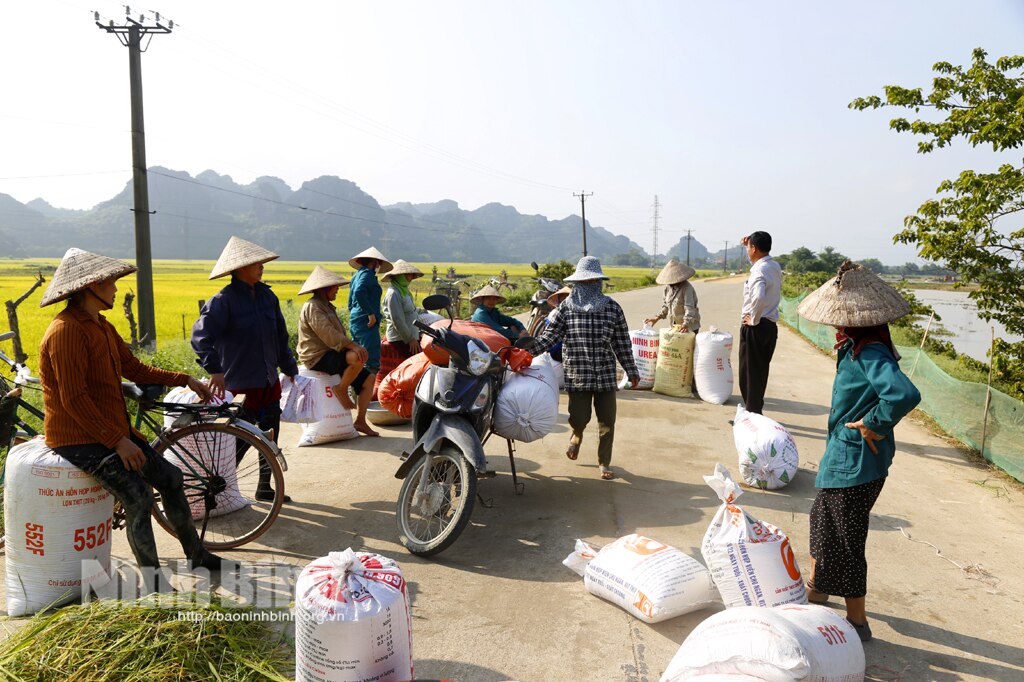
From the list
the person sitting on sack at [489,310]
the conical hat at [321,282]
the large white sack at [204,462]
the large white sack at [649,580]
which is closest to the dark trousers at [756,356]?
the person sitting on sack at [489,310]

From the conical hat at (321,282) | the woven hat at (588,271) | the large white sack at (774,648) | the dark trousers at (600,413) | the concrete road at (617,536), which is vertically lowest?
the concrete road at (617,536)

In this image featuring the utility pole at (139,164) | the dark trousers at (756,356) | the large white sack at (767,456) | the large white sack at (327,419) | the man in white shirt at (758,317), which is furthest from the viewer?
the utility pole at (139,164)

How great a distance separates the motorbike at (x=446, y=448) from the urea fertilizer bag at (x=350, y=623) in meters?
1.17

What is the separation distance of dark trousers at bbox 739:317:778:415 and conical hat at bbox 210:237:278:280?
404 cm

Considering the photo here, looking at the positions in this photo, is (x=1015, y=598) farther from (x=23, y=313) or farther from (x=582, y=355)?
(x=23, y=313)

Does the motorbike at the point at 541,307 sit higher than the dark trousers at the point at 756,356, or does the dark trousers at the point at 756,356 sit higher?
the motorbike at the point at 541,307

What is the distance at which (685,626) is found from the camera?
116 inches

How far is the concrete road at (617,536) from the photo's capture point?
2727 mm

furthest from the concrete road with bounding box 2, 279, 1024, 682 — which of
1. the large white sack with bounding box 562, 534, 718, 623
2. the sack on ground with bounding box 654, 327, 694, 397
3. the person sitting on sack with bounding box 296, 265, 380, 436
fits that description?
the sack on ground with bounding box 654, 327, 694, 397

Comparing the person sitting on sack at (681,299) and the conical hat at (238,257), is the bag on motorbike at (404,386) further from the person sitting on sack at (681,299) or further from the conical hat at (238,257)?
the person sitting on sack at (681,299)

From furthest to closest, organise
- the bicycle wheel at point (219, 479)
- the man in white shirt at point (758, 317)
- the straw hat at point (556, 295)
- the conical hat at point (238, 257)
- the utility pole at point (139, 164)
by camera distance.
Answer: the utility pole at point (139, 164)
the straw hat at point (556, 295)
the man in white shirt at point (758, 317)
the conical hat at point (238, 257)
the bicycle wheel at point (219, 479)

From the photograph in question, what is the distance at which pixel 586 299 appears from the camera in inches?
188

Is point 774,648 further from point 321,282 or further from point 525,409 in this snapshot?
point 321,282

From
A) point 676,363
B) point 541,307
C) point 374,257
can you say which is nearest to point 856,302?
point 374,257
